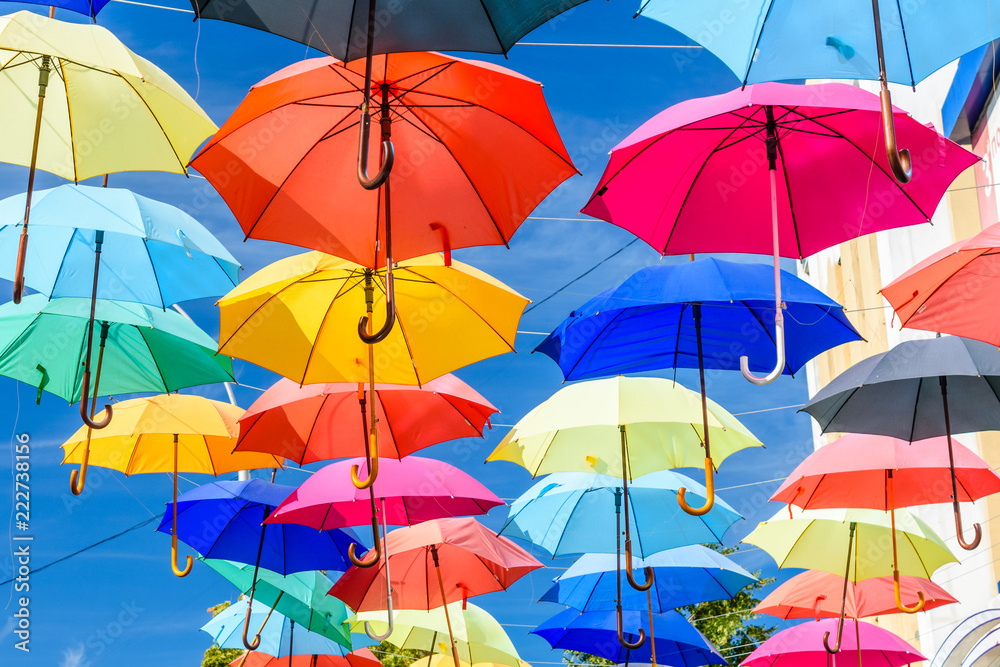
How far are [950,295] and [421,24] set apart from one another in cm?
291

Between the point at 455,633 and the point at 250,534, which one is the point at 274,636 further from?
the point at 455,633

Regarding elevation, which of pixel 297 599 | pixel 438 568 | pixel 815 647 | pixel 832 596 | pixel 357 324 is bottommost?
pixel 815 647

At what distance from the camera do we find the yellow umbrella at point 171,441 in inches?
261

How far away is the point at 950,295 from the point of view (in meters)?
4.73

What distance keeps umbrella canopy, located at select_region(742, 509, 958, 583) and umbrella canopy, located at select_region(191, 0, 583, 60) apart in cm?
486

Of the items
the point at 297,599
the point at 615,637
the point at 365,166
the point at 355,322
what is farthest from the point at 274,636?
the point at 365,166

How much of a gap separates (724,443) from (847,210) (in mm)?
2983

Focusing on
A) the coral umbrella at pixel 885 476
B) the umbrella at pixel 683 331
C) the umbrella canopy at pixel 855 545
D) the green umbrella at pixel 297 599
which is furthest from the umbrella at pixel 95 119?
the umbrella canopy at pixel 855 545

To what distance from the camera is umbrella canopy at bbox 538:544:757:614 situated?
8.85 metres

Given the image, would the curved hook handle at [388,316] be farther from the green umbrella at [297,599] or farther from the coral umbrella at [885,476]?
the green umbrella at [297,599]

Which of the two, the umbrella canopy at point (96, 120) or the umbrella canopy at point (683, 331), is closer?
the umbrella canopy at point (96, 120)

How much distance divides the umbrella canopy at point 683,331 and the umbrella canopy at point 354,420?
2.33 ft

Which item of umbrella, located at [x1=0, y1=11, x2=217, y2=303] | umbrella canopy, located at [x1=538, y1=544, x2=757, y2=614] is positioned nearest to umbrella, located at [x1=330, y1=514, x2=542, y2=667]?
umbrella canopy, located at [x1=538, y1=544, x2=757, y2=614]

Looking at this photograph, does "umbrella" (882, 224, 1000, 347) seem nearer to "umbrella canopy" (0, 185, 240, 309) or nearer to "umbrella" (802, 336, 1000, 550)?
"umbrella" (802, 336, 1000, 550)
